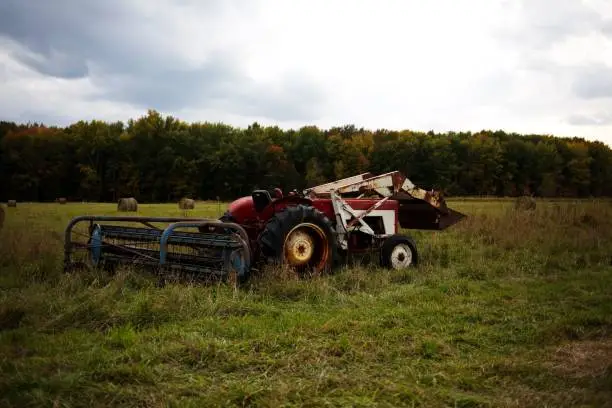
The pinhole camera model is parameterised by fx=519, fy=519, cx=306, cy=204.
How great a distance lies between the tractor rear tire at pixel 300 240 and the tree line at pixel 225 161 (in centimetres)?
5380

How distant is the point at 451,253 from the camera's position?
11.5 meters

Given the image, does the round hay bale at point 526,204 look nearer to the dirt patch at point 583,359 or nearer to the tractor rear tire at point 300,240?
the tractor rear tire at point 300,240

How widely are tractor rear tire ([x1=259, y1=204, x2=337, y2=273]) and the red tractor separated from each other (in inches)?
0.6

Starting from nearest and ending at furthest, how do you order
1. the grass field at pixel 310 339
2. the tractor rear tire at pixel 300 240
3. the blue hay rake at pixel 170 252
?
1. the grass field at pixel 310 339
2. the blue hay rake at pixel 170 252
3. the tractor rear tire at pixel 300 240

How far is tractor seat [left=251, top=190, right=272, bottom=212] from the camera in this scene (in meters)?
8.92

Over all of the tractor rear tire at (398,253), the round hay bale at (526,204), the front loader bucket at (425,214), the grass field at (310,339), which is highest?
the round hay bale at (526,204)

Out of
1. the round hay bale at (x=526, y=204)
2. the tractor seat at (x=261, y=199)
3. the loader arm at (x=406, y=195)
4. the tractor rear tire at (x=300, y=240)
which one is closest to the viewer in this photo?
the tractor rear tire at (x=300, y=240)

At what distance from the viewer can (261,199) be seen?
8.99 m

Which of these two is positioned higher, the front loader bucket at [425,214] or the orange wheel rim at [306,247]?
the front loader bucket at [425,214]

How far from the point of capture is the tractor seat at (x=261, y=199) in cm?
892

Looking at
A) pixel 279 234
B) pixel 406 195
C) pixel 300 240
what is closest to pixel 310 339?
pixel 279 234

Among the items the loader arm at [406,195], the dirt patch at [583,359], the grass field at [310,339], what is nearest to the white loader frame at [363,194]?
the loader arm at [406,195]

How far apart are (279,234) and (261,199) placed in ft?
4.30

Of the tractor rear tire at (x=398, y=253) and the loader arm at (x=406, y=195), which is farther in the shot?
the loader arm at (x=406, y=195)
